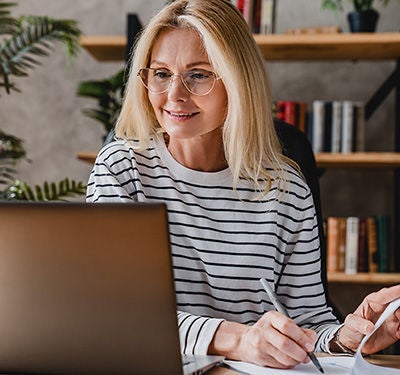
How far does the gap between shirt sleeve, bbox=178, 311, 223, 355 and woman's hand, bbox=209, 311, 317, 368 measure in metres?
0.04

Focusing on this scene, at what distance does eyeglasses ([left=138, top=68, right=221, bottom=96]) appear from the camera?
4.78ft

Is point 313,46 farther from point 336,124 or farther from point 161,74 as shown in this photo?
point 161,74

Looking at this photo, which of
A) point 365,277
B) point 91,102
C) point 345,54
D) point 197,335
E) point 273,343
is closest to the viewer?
point 273,343

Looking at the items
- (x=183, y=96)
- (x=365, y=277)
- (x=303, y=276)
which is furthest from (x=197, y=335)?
(x=365, y=277)

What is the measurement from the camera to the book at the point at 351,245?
2729mm

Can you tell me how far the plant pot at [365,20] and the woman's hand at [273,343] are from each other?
1.92 meters

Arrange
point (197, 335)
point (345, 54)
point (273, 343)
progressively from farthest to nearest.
→ point (345, 54)
point (197, 335)
point (273, 343)

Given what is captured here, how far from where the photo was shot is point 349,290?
2975 mm

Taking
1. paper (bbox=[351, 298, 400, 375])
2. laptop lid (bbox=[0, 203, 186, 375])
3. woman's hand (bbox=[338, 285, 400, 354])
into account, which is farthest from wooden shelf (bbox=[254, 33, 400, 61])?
laptop lid (bbox=[0, 203, 186, 375])

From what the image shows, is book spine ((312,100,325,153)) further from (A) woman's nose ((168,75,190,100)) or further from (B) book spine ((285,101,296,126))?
(A) woman's nose ((168,75,190,100))

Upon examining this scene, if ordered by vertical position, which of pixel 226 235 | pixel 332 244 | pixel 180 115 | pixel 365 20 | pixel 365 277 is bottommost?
pixel 365 277

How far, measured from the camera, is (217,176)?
1.51 m

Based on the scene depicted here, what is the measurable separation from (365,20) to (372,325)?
6.03ft

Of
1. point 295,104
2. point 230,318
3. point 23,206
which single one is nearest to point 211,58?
point 230,318
